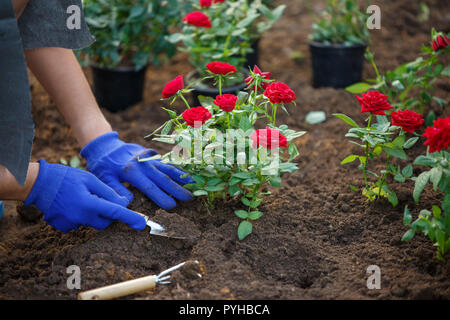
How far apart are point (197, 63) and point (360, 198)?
4.31 ft

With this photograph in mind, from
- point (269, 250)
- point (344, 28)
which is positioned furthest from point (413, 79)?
point (269, 250)

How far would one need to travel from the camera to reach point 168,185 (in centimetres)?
176

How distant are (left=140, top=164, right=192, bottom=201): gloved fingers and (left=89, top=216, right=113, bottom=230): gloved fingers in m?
0.24

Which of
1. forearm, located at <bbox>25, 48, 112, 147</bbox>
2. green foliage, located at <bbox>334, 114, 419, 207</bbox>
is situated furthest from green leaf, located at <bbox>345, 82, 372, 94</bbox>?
forearm, located at <bbox>25, 48, 112, 147</bbox>

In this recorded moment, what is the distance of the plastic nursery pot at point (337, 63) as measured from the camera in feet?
9.72

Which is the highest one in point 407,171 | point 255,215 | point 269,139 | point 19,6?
point 19,6

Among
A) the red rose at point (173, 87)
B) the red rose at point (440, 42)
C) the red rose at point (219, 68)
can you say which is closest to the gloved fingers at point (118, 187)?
the red rose at point (173, 87)

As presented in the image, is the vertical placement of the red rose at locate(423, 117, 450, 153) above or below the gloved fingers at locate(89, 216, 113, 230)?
above

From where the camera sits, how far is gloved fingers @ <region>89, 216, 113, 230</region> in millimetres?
1648

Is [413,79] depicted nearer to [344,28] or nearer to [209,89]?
[344,28]

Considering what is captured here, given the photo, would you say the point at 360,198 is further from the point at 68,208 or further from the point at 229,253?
the point at 68,208

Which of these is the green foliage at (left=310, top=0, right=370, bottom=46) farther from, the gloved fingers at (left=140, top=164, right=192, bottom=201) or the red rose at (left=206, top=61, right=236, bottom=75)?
the gloved fingers at (left=140, top=164, right=192, bottom=201)

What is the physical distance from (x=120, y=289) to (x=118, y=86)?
1.95m
